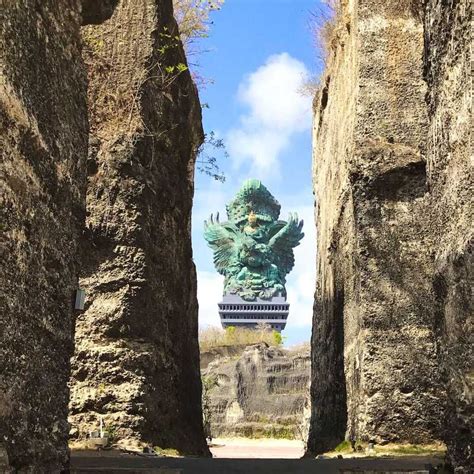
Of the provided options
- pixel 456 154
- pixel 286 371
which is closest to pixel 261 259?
pixel 286 371

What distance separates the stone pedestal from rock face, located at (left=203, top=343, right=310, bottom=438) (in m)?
16.0

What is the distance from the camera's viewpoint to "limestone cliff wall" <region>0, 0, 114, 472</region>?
2857 mm

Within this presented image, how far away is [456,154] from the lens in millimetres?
3355

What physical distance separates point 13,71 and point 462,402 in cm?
233

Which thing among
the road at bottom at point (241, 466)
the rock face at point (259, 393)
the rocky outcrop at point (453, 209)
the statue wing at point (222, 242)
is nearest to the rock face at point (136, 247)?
the road at bottom at point (241, 466)

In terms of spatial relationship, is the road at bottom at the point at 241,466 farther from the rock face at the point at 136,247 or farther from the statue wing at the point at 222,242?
the statue wing at the point at 222,242

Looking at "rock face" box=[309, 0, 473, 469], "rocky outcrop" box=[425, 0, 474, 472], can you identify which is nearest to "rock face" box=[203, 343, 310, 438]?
"rock face" box=[309, 0, 473, 469]

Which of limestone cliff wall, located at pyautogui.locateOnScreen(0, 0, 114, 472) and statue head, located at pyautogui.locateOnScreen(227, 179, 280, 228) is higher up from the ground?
statue head, located at pyautogui.locateOnScreen(227, 179, 280, 228)

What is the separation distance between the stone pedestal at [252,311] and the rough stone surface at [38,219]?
39135 mm

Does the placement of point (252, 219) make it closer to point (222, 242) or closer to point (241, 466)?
point (222, 242)

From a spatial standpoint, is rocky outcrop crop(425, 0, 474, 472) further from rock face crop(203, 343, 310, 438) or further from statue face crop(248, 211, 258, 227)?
statue face crop(248, 211, 258, 227)

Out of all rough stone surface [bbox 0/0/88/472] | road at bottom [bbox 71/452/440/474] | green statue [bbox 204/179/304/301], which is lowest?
road at bottom [bbox 71/452/440/474]

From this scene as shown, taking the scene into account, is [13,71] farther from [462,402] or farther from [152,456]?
[152,456]

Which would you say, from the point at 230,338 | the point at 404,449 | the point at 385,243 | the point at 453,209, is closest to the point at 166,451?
the point at 404,449
